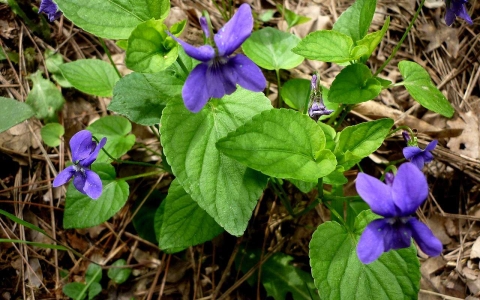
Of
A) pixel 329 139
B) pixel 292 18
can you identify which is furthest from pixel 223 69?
Answer: pixel 292 18

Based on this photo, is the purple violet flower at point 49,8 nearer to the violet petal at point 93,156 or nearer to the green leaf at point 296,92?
the violet petal at point 93,156

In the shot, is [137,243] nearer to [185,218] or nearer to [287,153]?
[185,218]

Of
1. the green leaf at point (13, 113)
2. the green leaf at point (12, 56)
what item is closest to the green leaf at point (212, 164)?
the green leaf at point (13, 113)

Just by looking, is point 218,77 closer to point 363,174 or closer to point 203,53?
point 203,53

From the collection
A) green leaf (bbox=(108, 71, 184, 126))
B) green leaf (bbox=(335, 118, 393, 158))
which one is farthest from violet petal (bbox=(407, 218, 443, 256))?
green leaf (bbox=(108, 71, 184, 126))

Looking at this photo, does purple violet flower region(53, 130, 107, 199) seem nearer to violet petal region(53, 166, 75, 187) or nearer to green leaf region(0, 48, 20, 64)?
violet petal region(53, 166, 75, 187)
